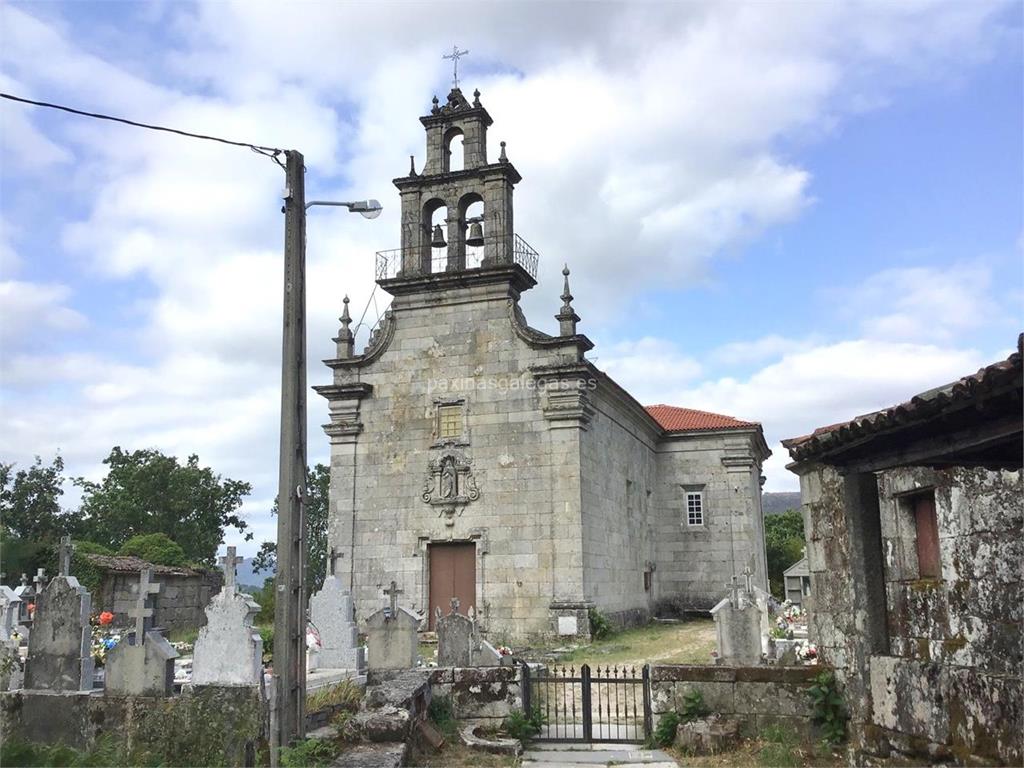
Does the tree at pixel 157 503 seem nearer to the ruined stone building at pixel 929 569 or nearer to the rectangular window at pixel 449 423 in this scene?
the rectangular window at pixel 449 423

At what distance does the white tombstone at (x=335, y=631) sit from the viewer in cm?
1352

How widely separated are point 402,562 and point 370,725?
12.6 meters

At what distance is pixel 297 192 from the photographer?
28.9ft

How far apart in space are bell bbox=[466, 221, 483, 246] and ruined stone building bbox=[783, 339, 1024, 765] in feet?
47.0

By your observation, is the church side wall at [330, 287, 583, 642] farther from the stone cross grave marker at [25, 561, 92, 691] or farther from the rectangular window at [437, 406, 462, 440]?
the stone cross grave marker at [25, 561, 92, 691]

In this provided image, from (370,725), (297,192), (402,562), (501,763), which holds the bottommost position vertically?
(501,763)

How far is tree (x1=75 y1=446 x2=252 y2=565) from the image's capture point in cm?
4147

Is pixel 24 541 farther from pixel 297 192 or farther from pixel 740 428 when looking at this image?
pixel 740 428

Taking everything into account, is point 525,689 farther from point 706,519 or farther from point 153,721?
point 706,519

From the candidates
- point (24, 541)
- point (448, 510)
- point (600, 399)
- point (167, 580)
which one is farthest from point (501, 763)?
point (167, 580)

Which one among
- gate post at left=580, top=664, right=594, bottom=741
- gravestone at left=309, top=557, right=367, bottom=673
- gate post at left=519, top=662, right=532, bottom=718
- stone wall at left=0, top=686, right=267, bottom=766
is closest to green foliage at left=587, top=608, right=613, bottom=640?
gravestone at left=309, top=557, right=367, bottom=673

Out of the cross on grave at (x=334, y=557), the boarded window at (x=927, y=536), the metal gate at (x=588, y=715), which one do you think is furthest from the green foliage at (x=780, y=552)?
the boarded window at (x=927, y=536)

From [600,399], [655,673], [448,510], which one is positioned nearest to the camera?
[655,673]

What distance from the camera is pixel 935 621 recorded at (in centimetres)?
709
